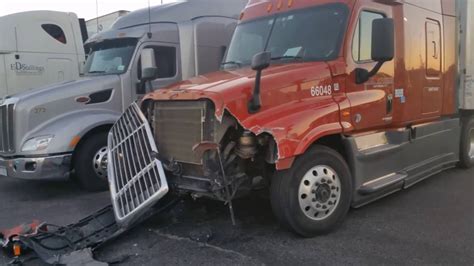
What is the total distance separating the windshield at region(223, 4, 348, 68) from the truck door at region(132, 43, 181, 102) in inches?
86.9

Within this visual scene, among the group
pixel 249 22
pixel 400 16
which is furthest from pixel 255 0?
pixel 400 16

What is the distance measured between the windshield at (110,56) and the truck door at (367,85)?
391 cm

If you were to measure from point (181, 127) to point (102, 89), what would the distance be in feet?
10.3

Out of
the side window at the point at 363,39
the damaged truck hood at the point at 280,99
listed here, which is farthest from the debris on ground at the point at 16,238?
the side window at the point at 363,39

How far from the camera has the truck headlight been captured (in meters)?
6.80

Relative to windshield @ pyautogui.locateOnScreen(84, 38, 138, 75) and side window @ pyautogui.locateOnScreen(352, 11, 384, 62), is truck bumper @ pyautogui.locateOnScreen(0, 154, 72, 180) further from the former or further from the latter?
side window @ pyautogui.locateOnScreen(352, 11, 384, 62)

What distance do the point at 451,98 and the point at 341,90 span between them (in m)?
2.89

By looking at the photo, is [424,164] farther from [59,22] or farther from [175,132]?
[59,22]

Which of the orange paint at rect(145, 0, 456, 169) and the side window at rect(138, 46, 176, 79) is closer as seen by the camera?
the orange paint at rect(145, 0, 456, 169)

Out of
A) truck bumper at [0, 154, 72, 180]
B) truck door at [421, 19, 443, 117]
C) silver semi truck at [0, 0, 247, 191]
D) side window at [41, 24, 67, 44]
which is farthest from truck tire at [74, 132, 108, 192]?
truck door at [421, 19, 443, 117]

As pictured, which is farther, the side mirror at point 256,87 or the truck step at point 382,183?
the truck step at point 382,183

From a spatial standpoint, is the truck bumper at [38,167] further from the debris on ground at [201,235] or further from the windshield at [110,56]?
the debris on ground at [201,235]

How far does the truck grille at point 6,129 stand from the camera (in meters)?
7.02

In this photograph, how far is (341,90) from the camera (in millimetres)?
5133
